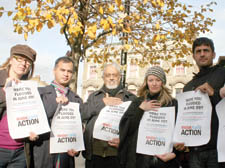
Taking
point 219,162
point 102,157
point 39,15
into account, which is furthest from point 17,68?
point 219,162

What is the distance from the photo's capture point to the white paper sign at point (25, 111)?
2.89 metres

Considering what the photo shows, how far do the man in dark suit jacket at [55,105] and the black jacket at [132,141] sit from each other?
648 millimetres

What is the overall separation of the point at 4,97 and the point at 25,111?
0.30m

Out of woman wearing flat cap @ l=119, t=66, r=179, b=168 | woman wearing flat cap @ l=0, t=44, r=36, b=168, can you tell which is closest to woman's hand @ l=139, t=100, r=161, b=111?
woman wearing flat cap @ l=119, t=66, r=179, b=168

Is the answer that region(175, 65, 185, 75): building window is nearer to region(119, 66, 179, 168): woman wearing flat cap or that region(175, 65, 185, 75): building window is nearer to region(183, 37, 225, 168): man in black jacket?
region(183, 37, 225, 168): man in black jacket

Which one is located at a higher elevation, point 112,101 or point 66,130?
point 112,101

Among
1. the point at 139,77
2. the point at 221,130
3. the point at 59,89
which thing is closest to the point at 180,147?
the point at 221,130

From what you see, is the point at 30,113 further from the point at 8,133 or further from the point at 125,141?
the point at 125,141

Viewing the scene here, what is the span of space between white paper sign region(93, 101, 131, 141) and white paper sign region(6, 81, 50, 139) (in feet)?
2.48

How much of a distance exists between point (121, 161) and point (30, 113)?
Answer: 138 cm

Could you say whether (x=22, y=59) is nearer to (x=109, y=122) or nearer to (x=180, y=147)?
(x=109, y=122)

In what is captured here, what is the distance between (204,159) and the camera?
2811mm

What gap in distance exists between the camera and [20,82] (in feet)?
9.97

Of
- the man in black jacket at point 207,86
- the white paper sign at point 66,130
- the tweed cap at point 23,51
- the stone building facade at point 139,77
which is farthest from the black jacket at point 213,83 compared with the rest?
the stone building facade at point 139,77
